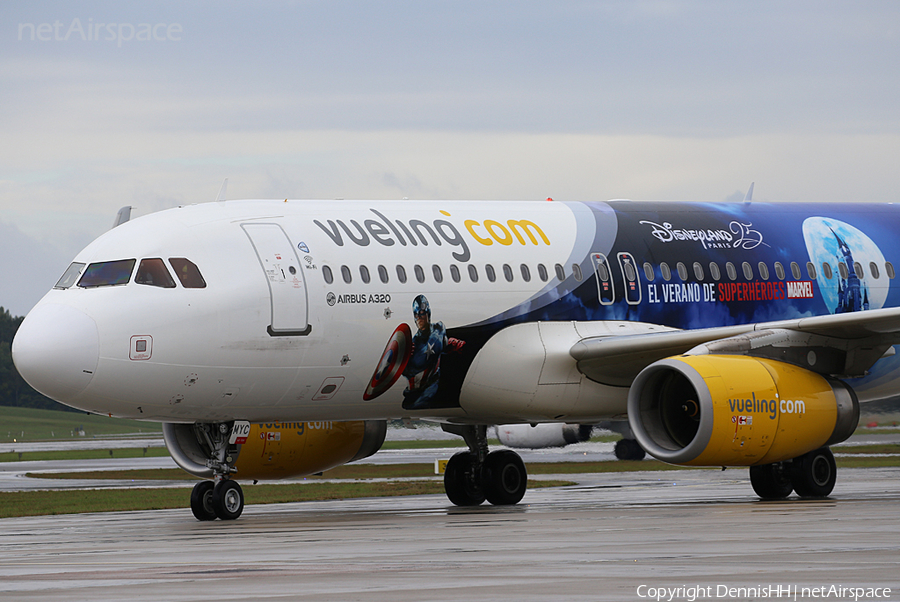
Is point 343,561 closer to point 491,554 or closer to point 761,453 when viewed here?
point 491,554

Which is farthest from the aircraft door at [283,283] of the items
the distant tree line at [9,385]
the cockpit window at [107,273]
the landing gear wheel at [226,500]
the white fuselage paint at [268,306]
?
the distant tree line at [9,385]

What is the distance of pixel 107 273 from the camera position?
18484 mm

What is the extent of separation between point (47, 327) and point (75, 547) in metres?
3.68

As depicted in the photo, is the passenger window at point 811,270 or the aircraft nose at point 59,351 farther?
the passenger window at point 811,270

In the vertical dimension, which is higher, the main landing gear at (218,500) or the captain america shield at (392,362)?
the captain america shield at (392,362)

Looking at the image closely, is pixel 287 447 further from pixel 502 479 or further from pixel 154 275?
pixel 154 275

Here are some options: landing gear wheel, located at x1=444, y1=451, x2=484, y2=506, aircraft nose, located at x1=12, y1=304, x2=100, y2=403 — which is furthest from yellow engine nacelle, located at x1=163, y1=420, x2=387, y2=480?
aircraft nose, located at x1=12, y1=304, x2=100, y2=403

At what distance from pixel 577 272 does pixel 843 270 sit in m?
5.12

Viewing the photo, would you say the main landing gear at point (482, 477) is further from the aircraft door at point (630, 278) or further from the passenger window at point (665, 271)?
the passenger window at point (665, 271)

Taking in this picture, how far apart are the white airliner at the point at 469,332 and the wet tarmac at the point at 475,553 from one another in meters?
1.23

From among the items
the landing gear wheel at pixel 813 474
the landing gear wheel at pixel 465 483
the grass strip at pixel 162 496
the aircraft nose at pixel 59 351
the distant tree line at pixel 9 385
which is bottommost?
the distant tree line at pixel 9 385

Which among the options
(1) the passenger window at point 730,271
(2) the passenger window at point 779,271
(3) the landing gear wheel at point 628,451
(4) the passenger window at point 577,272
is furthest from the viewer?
(3) the landing gear wheel at point 628,451

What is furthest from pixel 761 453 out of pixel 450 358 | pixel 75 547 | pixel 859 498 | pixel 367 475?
pixel 367 475

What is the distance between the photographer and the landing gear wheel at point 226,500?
62.1 ft
